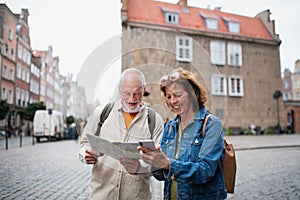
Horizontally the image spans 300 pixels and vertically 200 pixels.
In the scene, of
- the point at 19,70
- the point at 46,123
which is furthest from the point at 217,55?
the point at 19,70

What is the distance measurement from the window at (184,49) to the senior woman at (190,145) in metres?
0.10

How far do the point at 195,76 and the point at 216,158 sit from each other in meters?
0.43

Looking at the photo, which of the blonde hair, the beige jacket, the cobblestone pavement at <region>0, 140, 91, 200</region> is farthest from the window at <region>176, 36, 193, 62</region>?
the cobblestone pavement at <region>0, 140, 91, 200</region>

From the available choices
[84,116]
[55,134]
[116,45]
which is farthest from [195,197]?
[55,134]

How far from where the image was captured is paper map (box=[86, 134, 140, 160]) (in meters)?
1.26

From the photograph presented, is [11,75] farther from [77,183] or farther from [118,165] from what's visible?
[118,165]

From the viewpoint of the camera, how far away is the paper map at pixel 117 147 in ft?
4.12

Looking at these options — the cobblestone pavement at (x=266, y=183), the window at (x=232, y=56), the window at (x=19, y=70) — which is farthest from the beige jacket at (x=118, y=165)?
the window at (x=19, y=70)

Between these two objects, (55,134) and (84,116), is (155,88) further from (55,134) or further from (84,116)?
(55,134)

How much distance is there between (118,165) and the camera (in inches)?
62.1

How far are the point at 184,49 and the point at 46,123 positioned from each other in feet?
64.0

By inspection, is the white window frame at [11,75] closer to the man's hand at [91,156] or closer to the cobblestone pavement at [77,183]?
the cobblestone pavement at [77,183]

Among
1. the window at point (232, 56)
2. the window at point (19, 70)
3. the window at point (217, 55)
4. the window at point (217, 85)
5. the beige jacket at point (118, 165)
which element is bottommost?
the beige jacket at point (118, 165)

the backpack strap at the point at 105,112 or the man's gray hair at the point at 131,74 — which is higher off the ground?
the man's gray hair at the point at 131,74
